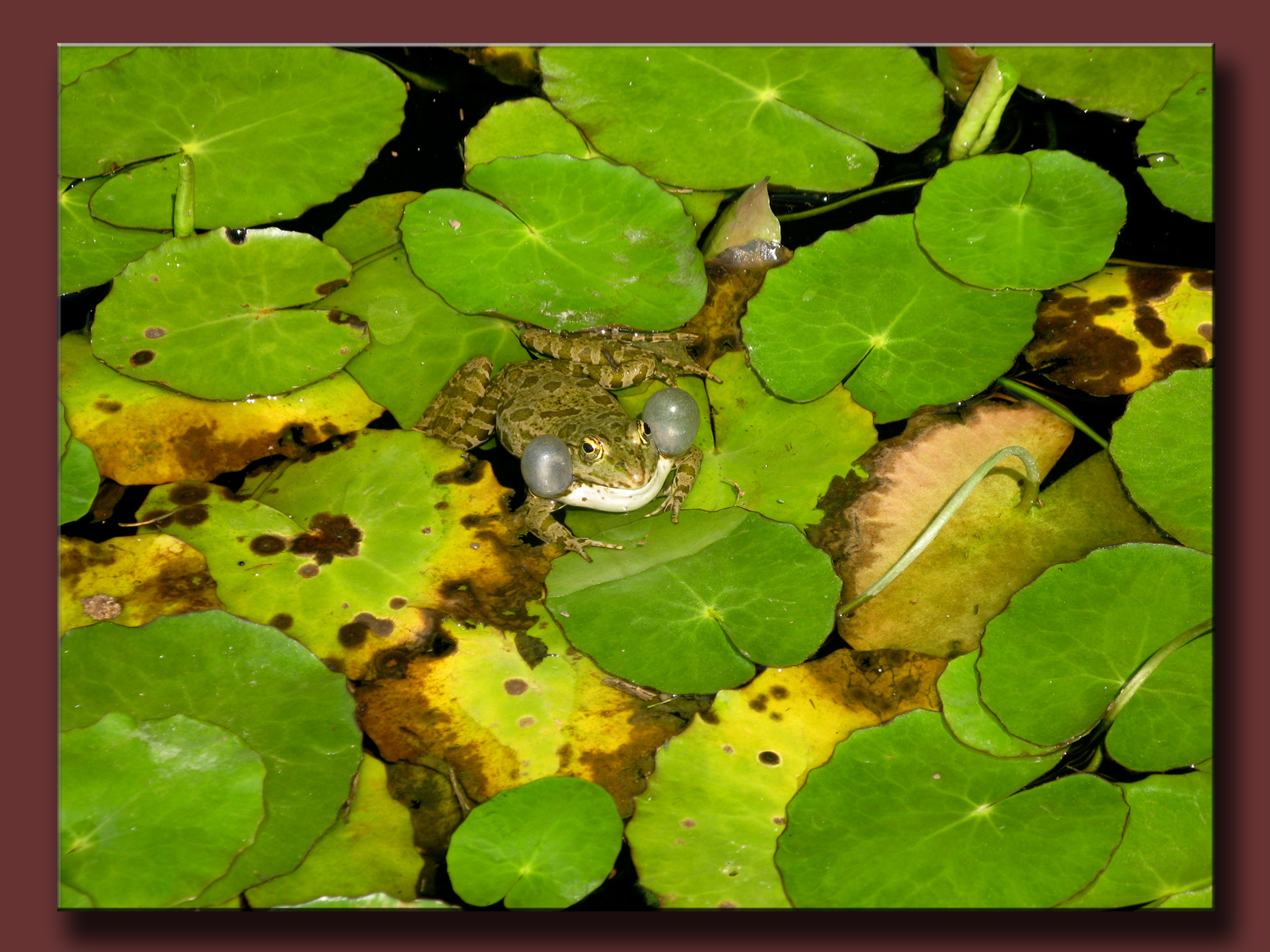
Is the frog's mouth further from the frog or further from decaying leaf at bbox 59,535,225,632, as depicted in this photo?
decaying leaf at bbox 59,535,225,632

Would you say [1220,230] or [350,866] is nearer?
[350,866]

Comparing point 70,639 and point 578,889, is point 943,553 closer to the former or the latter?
point 578,889

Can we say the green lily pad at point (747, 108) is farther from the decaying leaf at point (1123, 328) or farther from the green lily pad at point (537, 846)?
the green lily pad at point (537, 846)

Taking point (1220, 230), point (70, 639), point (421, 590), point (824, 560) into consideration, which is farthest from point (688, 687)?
point (1220, 230)

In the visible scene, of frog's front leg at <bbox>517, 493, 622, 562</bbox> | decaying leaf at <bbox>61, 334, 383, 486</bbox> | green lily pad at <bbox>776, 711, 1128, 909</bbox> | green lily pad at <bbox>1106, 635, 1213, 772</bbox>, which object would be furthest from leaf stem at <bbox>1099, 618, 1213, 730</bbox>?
decaying leaf at <bbox>61, 334, 383, 486</bbox>

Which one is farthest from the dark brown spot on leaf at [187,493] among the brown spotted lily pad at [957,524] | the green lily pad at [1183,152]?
the green lily pad at [1183,152]

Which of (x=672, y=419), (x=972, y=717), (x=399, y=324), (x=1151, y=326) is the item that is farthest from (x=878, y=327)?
(x=399, y=324)
